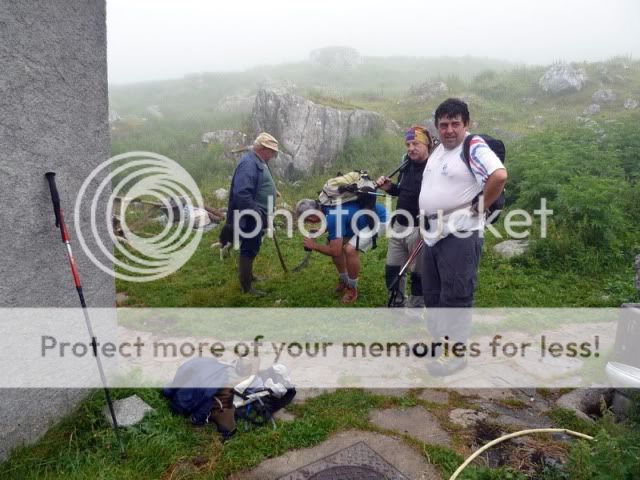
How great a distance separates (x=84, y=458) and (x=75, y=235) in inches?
64.7

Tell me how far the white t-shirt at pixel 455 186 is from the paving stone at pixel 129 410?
2.86 meters

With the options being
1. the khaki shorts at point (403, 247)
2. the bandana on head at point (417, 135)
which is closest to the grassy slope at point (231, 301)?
the khaki shorts at point (403, 247)

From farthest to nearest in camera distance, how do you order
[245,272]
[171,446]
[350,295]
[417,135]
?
[245,272] → [350,295] → [417,135] → [171,446]

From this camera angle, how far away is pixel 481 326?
547 cm

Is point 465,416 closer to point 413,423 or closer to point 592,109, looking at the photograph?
point 413,423

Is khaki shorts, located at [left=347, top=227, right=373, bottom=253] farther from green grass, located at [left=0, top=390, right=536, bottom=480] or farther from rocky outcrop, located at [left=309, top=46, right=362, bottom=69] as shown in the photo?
rocky outcrop, located at [left=309, top=46, right=362, bottom=69]

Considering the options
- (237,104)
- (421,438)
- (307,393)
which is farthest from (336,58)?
(421,438)

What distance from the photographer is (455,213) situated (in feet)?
13.1

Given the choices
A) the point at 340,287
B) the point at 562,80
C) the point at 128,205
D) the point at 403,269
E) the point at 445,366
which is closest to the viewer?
the point at 445,366

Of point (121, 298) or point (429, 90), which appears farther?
point (429, 90)

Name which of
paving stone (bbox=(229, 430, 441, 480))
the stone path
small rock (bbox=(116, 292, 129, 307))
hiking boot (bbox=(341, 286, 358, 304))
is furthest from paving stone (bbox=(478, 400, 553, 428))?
small rock (bbox=(116, 292, 129, 307))

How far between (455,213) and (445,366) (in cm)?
144

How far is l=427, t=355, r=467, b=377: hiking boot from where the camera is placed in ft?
14.2

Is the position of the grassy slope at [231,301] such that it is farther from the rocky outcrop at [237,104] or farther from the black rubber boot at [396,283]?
the rocky outcrop at [237,104]
